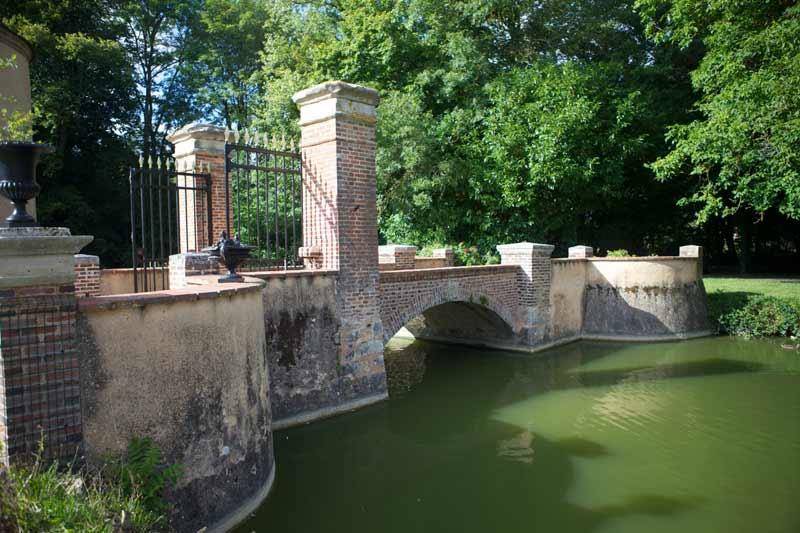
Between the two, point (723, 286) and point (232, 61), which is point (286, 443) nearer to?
point (723, 286)

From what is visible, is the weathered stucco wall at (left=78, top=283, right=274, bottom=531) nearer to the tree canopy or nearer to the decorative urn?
the decorative urn

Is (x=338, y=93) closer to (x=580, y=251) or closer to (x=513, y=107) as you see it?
(x=580, y=251)

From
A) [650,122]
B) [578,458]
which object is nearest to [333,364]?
[578,458]

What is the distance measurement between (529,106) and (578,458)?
1166 centimetres

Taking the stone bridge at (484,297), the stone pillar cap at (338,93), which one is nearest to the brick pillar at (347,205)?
the stone pillar cap at (338,93)

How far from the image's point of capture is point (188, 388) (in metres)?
4.48

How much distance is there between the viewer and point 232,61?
25.2 meters

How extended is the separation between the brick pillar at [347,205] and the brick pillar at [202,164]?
5.85 feet

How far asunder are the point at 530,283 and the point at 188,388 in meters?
9.54

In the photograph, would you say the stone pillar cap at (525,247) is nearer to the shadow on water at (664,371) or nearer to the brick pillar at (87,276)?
the shadow on water at (664,371)

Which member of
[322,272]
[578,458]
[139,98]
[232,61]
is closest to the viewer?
[578,458]

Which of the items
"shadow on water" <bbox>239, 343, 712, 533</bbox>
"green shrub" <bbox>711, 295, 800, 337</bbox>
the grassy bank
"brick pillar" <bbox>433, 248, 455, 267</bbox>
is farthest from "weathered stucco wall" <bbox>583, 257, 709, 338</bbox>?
"shadow on water" <bbox>239, 343, 712, 533</bbox>

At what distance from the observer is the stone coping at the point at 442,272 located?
31.2ft

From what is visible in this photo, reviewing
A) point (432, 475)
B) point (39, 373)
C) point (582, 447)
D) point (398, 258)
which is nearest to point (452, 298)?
point (398, 258)
